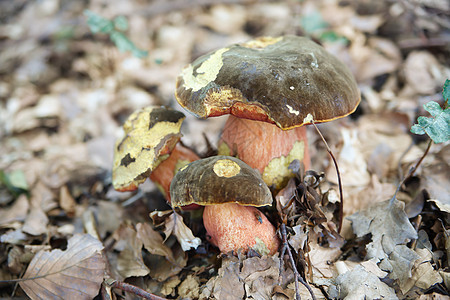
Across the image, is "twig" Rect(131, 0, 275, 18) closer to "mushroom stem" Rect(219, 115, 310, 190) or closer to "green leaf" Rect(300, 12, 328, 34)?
"green leaf" Rect(300, 12, 328, 34)

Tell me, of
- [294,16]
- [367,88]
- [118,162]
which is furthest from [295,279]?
[294,16]

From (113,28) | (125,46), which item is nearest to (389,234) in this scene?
(125,46)

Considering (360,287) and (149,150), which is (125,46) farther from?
(360,287)

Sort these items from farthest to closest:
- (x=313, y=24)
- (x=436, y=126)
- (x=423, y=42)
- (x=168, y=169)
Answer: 1. (x=313, y=24)
2. (x=423, y=42)
3. (x=168, y=169)
4. (x=436, y=126)

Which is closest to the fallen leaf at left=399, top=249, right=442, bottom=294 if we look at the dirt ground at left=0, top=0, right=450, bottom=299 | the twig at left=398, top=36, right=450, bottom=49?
the dirt ground at left=0, top=0, right=450, bottom=299

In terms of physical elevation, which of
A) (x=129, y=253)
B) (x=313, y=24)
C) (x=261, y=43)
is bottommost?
(x=129, y=253)

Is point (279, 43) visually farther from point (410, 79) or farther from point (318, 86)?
point (410, 79)

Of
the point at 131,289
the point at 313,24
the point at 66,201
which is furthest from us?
the point at 313,24

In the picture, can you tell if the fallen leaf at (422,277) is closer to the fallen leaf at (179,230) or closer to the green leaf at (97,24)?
the fallen leaf at (179,230)

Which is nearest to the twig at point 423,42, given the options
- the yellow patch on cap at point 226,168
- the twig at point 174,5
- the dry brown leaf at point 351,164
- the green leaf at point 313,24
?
the green leaf at point 313,24
